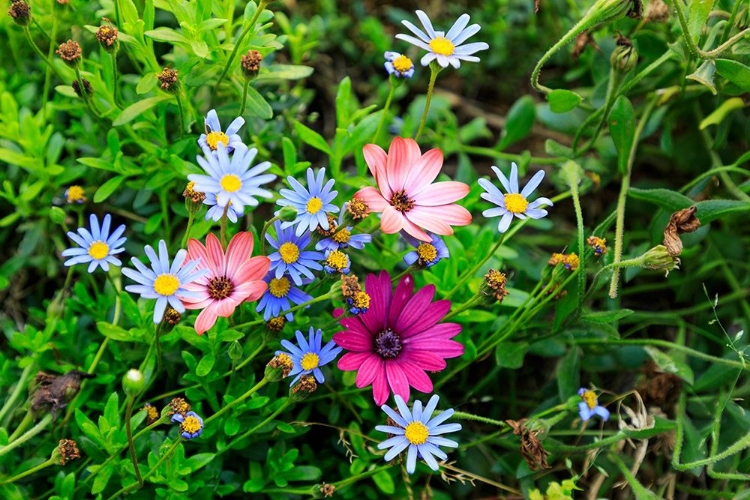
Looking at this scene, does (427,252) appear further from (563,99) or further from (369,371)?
(563,99)

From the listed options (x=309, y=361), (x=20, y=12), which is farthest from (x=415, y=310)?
(x=20, y=12)

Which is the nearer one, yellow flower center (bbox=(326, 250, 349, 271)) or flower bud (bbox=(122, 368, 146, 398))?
flower bud (bbox=(122, 368, 146, 398))

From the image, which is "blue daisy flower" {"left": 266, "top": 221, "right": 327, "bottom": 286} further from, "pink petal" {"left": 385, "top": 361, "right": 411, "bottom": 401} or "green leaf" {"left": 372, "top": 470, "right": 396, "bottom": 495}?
"green leaf" {"left": 372, "top": 470, "right": 396, "bottom": 495}

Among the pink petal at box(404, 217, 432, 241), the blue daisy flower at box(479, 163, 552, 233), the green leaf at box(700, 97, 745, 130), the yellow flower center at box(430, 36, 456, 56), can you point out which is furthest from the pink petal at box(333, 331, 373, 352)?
the green leaf at box(700, 97, 745, 130)

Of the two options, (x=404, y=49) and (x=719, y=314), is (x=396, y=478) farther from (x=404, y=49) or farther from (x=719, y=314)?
(x=404, y=49)

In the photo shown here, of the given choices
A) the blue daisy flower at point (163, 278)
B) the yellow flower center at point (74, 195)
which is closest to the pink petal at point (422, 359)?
the blue daisy flower at point (163, 278)

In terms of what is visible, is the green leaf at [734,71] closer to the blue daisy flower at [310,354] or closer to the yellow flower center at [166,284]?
the blue daisy flower at [310,354]

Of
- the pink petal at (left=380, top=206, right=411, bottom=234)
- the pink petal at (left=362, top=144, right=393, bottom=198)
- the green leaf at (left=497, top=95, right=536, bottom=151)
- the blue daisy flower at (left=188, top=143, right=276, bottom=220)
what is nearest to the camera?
the blue daisy flower at (left=188, top=143, right=276, bottom=220)
